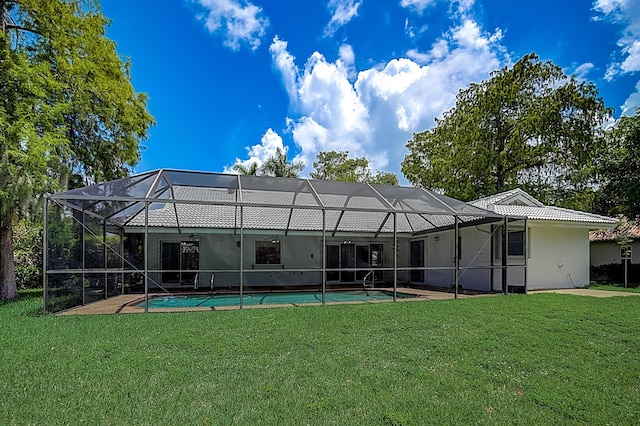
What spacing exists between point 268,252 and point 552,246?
406 inches

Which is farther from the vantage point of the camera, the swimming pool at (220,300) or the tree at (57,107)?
the swimming pool at (220,300)

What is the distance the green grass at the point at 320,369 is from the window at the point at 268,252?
7.50 m

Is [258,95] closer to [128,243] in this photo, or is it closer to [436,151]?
[128,243]

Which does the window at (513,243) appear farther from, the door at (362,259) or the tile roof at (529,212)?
the door at (362,259)

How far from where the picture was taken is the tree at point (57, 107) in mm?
9000

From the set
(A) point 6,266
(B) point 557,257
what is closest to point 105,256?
(A) point 6,266

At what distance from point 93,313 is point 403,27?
13.8 m

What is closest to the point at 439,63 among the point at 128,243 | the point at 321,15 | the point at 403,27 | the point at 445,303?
the point at 403,27

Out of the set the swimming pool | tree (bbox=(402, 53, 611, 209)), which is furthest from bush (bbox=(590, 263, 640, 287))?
the swimming pool

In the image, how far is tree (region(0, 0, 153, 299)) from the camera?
900 cm

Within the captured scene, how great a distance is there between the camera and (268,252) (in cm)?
1516

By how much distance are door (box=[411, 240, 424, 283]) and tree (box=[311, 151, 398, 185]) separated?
15.8m

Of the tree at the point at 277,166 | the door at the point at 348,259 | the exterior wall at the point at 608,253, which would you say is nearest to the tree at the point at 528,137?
the exterior wall at the point at 608,253

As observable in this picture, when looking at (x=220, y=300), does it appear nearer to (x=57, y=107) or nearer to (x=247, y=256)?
(x=247, y=256)
